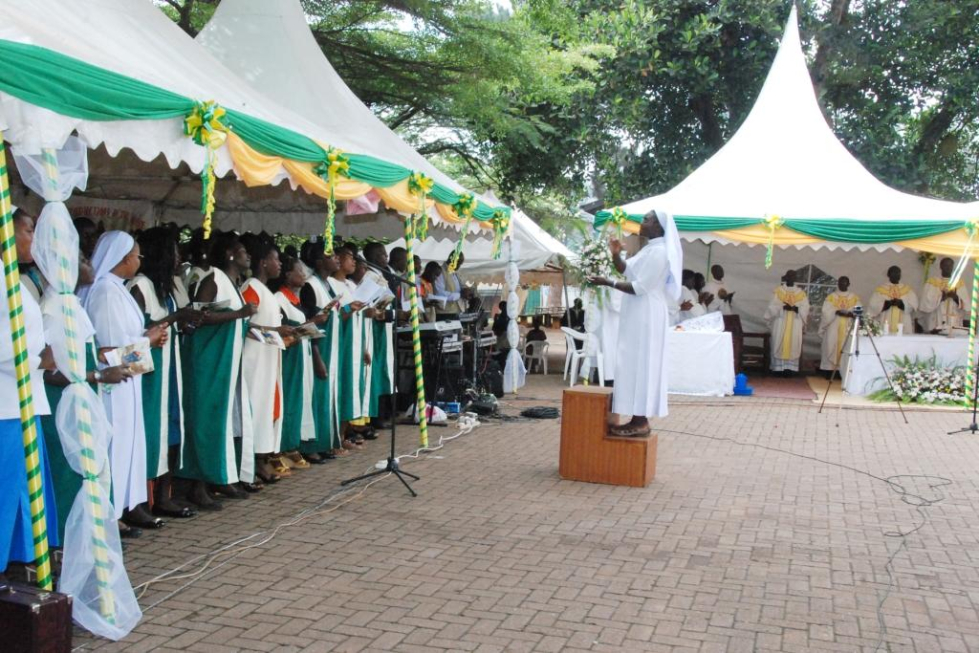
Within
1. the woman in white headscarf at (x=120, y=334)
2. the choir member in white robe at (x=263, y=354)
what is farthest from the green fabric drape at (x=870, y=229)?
the woman in white headscarf at (x=120, y=334)

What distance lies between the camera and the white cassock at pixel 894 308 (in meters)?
15.8

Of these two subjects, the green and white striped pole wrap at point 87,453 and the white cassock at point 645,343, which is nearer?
the green and white striped pole wrap at point 87,453

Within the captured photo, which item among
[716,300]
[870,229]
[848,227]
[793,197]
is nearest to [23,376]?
[848,227]

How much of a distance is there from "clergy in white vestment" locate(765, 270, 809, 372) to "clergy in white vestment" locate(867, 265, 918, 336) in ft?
4.55

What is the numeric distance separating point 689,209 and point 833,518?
332 inches

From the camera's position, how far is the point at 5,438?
418 centimetres

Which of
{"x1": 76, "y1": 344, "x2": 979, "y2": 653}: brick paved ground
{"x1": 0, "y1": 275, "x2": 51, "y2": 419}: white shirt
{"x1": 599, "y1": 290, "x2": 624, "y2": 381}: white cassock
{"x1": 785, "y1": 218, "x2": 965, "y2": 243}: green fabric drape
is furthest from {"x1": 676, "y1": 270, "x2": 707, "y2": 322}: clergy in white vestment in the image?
{"x1": 0, "y1": 275, "x2": 51, "y2": 419}: white shirt

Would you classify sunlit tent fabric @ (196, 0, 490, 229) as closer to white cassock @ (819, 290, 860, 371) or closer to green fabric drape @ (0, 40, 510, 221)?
green fabric drape @ (0, 40, 510, 221)

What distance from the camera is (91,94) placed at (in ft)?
14.1

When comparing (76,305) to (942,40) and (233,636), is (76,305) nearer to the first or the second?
(233,636)

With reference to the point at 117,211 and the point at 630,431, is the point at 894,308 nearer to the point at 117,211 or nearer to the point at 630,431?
the point at 630,431

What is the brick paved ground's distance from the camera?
452cm

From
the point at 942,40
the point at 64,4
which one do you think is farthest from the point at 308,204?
the point at 942,40

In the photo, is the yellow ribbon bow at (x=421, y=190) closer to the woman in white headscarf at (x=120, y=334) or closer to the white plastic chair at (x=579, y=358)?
the woman in white headscarf at (x=120, y=334)
